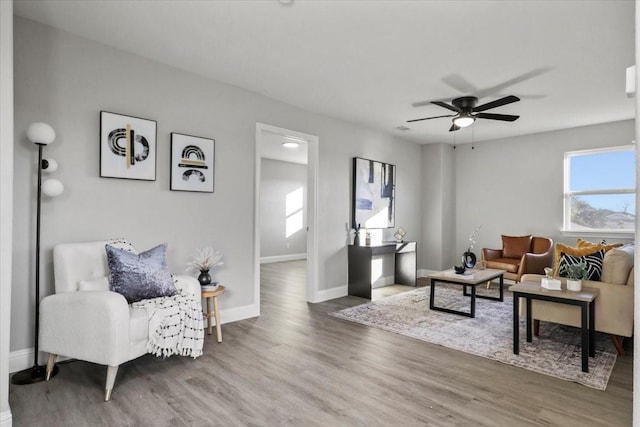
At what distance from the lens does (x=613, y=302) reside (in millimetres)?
2971

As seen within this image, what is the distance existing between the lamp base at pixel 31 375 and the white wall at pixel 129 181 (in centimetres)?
19

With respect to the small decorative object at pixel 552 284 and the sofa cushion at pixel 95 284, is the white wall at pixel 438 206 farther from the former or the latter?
the sofa cushion at pixel 95 284

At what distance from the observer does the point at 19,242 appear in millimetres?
2619

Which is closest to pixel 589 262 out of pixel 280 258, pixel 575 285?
pixel 575 285

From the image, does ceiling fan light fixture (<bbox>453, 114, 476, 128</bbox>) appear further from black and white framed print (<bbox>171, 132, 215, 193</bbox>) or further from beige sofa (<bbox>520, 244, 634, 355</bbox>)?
black and white framed print (<bbox>171, 132, 215, 193</bbox>)

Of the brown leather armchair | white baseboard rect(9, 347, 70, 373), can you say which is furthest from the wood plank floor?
the brown leather armchair

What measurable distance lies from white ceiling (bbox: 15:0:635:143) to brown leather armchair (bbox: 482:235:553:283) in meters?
2.15

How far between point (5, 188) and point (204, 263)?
169cm

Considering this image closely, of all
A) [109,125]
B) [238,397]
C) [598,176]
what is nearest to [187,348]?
[238,397]

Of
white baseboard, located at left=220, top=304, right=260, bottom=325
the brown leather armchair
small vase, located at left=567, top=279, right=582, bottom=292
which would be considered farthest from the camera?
the brown leather armchair

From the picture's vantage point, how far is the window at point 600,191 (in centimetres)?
530

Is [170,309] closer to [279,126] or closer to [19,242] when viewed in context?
[19,242]

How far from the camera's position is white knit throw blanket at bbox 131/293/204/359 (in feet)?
8.06

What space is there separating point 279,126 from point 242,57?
124 cm
